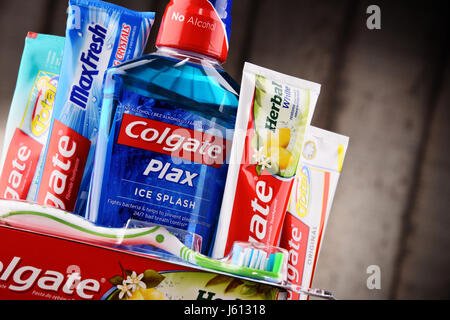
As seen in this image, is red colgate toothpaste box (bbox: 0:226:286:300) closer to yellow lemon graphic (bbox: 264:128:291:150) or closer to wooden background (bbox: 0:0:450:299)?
yellow lemon graphic (bbox: 264:128:291:150)

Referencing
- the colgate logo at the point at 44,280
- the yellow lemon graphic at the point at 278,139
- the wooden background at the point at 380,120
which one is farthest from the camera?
the wooden background at the point at 380,120

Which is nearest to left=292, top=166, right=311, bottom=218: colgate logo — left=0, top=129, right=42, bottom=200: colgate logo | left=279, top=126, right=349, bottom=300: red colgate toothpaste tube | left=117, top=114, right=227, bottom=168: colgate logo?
left=279, top=126, right=349, bottom=300: red colgate toothpaste tube

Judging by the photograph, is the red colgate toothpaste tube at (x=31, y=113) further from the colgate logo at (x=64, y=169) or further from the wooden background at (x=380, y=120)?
the wooden background at (x=380, y=120)

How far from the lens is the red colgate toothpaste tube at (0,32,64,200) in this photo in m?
0.40

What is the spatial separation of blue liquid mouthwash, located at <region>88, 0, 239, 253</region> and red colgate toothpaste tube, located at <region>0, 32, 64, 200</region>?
11 cm

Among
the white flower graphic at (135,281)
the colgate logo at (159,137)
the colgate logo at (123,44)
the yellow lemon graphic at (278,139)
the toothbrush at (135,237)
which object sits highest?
the colgate logo at (123,44)

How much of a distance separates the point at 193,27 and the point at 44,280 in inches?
6.9

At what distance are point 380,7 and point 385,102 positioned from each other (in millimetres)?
160

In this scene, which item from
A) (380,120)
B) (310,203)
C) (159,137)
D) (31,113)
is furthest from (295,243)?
(380,120)

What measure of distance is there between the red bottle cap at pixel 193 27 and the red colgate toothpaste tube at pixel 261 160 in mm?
31

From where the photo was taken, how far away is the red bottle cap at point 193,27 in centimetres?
31

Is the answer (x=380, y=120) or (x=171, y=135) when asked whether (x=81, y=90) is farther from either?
(x=380, y=120)

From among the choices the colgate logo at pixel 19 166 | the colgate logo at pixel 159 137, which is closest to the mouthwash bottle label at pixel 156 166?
the colgate logo at pixel 159 137

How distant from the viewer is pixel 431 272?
0.83m
